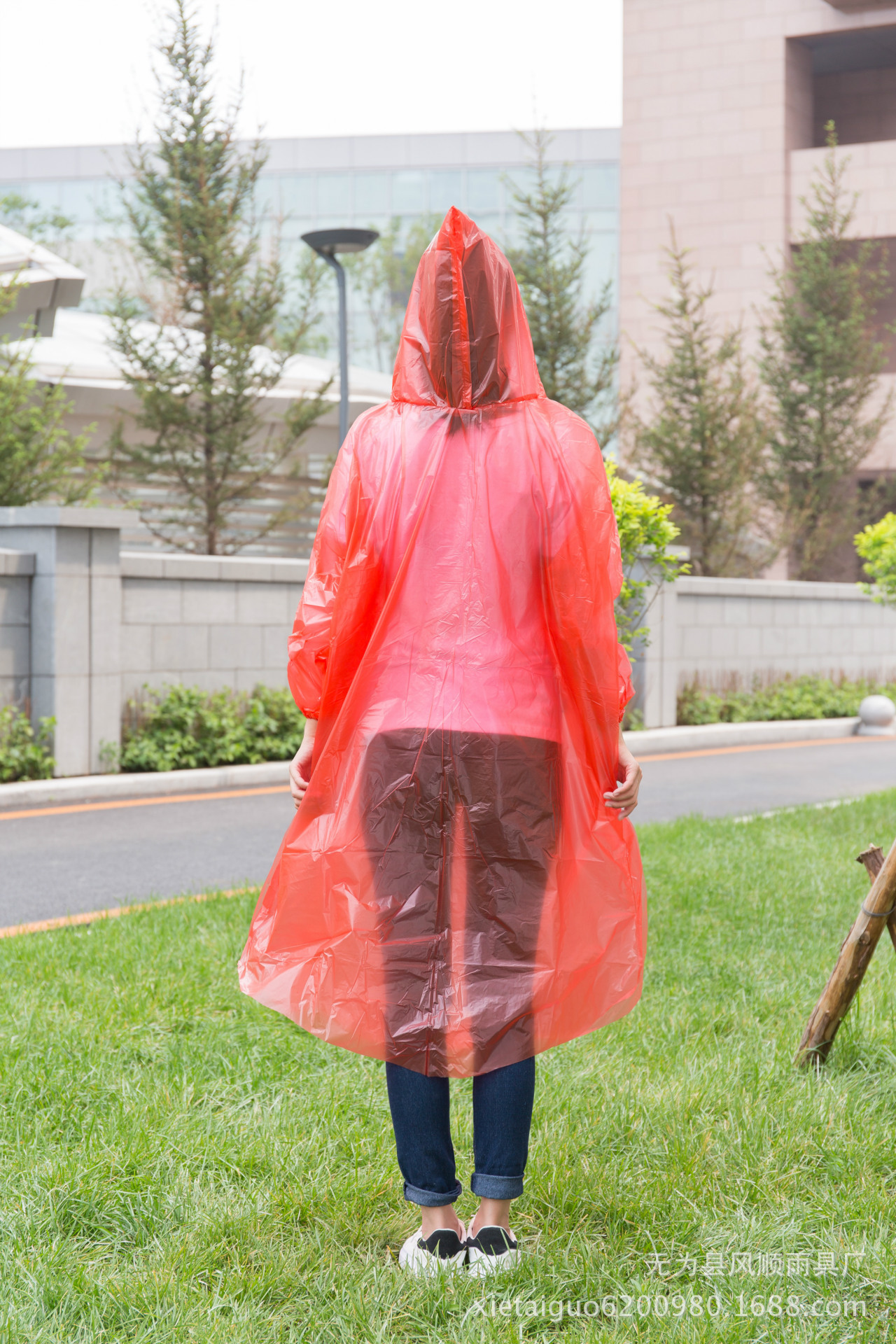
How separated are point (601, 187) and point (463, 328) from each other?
4913cm

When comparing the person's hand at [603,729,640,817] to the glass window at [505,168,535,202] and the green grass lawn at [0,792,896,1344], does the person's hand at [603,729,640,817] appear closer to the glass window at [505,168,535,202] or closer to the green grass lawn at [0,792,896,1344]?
the green grass lawn at [0,792,896,1344]

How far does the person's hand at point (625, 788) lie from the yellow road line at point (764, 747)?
9.57 metres

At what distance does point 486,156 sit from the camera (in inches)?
1954

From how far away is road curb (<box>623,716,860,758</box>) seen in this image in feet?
42.6

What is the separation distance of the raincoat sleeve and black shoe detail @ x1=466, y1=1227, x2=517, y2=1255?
1031mm

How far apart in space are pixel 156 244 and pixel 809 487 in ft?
43.7

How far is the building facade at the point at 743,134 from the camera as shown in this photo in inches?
1013

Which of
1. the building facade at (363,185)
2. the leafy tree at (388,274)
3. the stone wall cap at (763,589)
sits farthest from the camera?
the building facade at (363,185)

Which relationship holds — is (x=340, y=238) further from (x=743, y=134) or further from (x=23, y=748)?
(x=743, y=134)

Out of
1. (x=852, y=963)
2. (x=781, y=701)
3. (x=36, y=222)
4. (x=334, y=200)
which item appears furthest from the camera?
(x=334, y=200)

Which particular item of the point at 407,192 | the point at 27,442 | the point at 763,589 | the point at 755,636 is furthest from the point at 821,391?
the point at 407,192

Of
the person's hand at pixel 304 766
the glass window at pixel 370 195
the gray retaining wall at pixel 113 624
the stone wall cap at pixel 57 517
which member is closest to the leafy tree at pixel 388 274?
the glass window at pixel 370 195

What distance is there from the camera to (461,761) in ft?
7.42

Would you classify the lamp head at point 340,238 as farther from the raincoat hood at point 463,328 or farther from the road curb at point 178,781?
the raincoat hood at point 463,328
